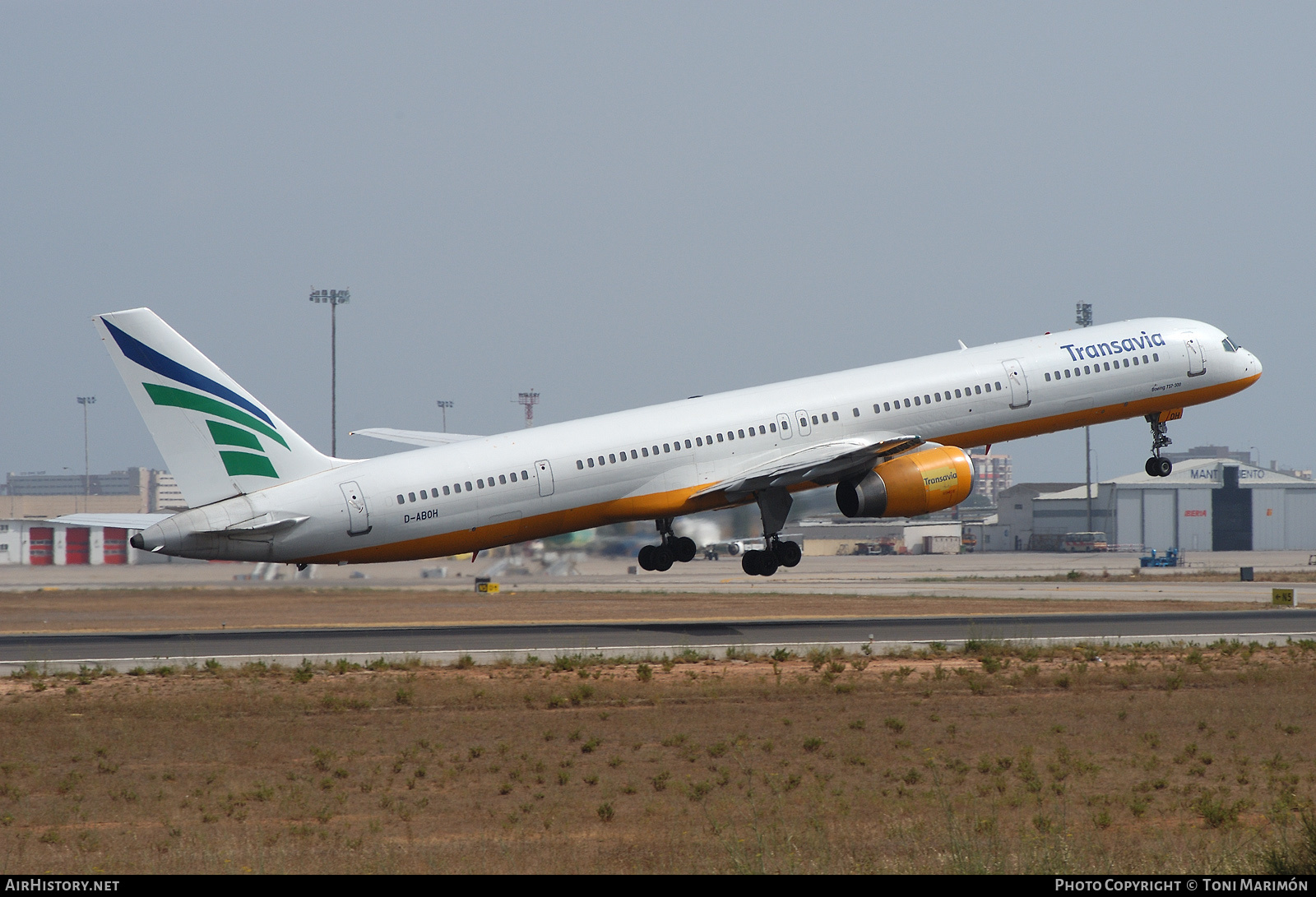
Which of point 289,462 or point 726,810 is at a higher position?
point 289,462

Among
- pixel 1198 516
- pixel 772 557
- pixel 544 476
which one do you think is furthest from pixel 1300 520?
pixel 544 476

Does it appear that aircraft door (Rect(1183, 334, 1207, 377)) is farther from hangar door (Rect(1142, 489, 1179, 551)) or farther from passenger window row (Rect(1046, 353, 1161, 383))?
hangar door (Rect(1142, 489, 1179, 551))

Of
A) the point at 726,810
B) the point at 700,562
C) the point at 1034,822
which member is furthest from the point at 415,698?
the point at 700,562

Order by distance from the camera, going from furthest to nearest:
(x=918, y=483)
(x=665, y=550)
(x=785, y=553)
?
(x=665, y=550) → (x=785, y=553) → (x=918, y=483)

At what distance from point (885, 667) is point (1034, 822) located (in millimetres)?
18114

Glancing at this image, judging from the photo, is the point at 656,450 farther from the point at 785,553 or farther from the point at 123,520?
the point at 123,520

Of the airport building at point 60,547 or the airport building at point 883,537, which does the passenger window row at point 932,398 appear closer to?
the airport building at point 60,547

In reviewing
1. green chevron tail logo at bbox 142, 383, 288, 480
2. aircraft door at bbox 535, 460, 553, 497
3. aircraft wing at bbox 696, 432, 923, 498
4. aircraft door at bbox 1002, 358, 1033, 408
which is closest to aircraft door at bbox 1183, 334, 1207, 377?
aircraft door at bbox 1002, 358, 1033, 408

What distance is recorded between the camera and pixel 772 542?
48844mm

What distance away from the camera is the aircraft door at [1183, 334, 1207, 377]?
167 ft

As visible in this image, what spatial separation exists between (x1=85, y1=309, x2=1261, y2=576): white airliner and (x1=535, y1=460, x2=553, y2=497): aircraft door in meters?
0.06

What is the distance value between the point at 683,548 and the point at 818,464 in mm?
7802

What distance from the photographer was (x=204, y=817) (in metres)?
25.5

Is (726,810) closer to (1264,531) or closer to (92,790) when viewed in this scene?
(92,790)
